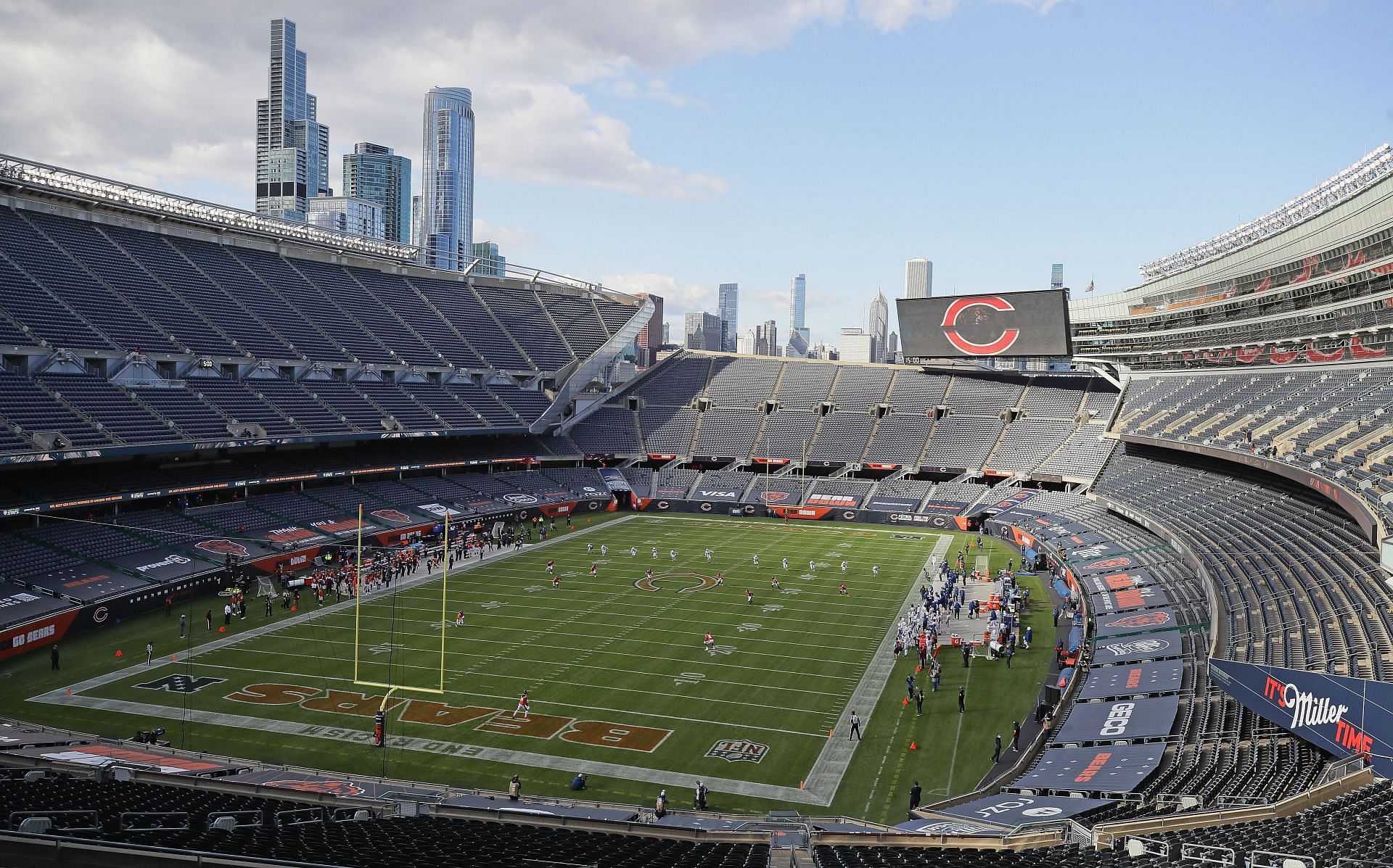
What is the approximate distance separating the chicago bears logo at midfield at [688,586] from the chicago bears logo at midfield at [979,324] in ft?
119

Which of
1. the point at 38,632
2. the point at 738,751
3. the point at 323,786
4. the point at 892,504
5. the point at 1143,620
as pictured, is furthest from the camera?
the point at 892,504

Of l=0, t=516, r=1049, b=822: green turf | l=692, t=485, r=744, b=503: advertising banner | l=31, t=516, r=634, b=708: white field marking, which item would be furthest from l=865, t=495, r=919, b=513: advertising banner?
l=31, t=516, r=634, b=708: white field marking

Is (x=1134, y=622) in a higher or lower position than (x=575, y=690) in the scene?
higher

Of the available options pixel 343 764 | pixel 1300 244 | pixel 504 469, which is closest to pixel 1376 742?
pixel 343 764

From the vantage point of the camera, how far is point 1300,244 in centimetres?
3975

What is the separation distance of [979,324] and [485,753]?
55.3 m

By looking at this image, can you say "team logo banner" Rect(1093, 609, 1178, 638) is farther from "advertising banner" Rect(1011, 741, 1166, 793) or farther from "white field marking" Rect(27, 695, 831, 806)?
"white field marking" Rect(27, 695, 831, 806)

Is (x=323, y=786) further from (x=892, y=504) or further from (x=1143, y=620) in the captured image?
(x=892, y=504)

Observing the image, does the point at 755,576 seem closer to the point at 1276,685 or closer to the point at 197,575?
the point at 197,575

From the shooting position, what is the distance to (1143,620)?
88.5 ft

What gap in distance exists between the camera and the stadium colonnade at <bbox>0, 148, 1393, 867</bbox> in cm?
1417

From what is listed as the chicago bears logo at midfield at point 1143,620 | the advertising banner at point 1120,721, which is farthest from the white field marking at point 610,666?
the chicago bears logo at midfield at point 1143,620

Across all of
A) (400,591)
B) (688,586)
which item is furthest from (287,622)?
(688,586)

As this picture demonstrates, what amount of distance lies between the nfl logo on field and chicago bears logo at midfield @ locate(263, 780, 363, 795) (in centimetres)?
769
